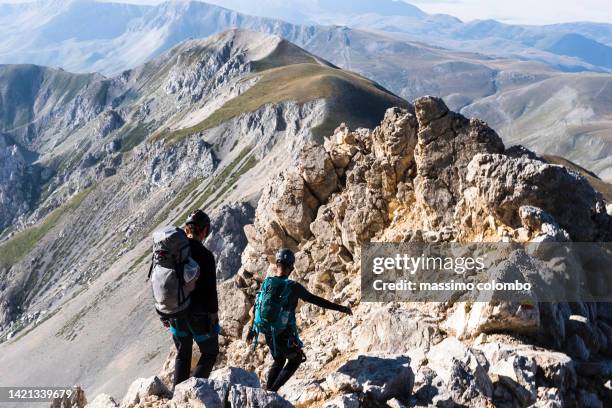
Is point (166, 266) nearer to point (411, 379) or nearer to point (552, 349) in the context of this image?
point (411, 379)

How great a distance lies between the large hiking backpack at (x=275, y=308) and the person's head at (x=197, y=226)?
6.41 ft

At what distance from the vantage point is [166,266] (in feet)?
40.5

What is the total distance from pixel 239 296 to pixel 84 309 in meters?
125

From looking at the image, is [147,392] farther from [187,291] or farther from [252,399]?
[252,399]

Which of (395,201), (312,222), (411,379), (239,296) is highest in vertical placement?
(411,379)

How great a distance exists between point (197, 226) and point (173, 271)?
4.16ft

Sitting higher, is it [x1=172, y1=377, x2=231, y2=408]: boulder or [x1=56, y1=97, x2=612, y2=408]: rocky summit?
[x1=172, y1=377, x2=231, y2=408]: boulder

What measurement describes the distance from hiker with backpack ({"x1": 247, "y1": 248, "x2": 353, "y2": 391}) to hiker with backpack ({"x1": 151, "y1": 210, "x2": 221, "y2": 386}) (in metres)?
1.29

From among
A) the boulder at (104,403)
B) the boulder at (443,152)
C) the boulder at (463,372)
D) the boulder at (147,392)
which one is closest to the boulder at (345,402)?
the boulder at (463,372)

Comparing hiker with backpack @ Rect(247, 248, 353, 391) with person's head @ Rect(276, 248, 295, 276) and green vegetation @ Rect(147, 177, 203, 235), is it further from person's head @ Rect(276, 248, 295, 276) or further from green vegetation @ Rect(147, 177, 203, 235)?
green vegetation @ Rect(147, 177, 203, 235)

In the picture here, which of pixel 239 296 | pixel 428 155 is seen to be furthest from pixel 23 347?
pixel 428 155

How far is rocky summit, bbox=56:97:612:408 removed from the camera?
41.7 ft

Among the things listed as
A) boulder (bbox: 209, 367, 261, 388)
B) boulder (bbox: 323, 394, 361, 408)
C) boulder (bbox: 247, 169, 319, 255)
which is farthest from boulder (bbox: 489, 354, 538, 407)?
boulder (bbox: 247, 169, 319, 255)

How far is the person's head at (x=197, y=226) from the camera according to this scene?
13102 millimetres
